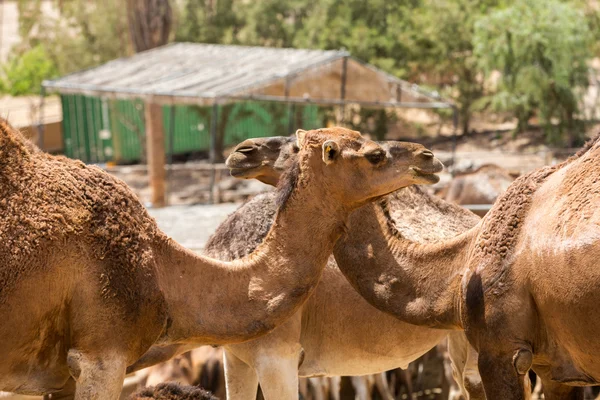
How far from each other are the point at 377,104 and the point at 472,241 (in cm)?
1205

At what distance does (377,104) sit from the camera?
17516 mm

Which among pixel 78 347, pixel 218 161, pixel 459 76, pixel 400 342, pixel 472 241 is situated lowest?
pixel 218 161

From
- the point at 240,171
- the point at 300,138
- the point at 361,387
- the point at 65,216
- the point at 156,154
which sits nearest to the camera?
the point at 65,216

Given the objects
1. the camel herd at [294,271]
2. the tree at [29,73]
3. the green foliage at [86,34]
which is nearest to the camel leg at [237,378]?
the camel herd at [294,271]

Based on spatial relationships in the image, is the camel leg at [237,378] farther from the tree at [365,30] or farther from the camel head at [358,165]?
the tree at [365,30]

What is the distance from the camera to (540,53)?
23984mm

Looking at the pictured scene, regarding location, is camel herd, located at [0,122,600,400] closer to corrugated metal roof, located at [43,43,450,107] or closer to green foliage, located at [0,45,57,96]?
corrugated metal roof, located at [43,43,450,107]

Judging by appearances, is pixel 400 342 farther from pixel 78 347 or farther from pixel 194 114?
pixel 194 114

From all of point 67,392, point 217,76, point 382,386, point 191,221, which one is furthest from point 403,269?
point 217,76

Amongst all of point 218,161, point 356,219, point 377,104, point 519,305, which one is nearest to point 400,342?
point 356,219

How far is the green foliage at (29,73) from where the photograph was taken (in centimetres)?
3023

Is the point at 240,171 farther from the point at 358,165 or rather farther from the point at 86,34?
the point at 86,34

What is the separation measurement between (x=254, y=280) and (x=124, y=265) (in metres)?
0.71

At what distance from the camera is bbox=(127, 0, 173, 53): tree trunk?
21141 mm
